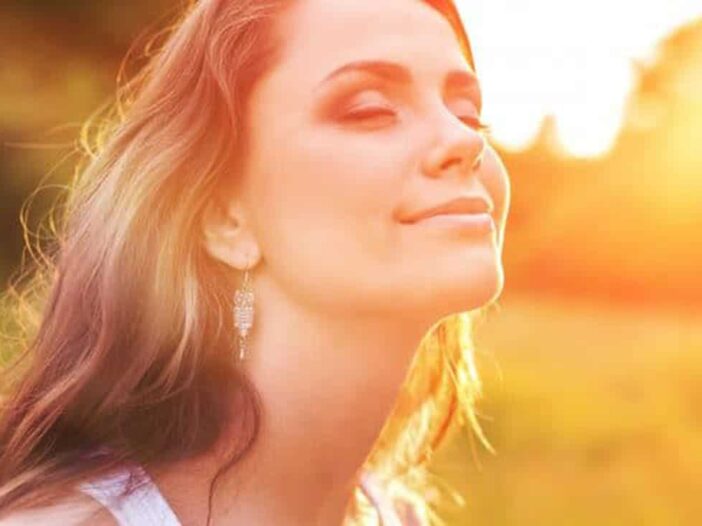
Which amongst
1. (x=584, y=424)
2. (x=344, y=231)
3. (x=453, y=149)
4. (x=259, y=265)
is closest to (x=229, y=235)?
(x=259, y=265)

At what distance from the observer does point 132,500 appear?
1551 millimetres

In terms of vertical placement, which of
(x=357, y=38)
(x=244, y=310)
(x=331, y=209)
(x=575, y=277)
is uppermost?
(x=357, y=38)

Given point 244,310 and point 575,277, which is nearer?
point 244,310

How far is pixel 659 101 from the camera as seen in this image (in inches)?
234

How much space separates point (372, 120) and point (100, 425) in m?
0.42

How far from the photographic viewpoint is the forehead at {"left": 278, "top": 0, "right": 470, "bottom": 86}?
1.56 metres

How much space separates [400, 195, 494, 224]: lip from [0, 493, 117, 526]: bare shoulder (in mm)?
411

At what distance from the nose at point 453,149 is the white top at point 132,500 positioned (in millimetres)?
421

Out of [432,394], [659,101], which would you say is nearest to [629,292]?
[659,101]

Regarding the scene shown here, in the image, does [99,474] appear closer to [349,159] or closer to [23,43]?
[349,159]

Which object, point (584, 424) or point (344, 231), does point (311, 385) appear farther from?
point (584, 424)

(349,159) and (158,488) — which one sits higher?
(349,159)

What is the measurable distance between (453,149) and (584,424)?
317 cm

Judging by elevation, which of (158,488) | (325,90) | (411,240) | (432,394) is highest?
(325,90)
